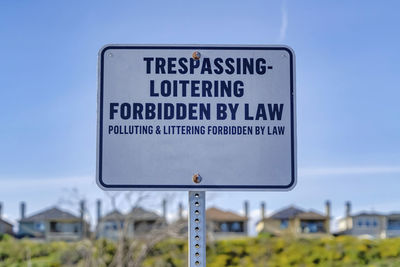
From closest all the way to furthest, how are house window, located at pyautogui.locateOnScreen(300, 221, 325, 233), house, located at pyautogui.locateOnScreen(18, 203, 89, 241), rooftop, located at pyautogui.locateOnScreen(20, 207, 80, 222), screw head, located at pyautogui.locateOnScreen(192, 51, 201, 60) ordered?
screw head, located at pyautogui.locateOnScreen(192, 51, 201, 60) → rooftop, located at pyautogui.locateOnScreen(20, 207, 80, 222) → house, located at pyautogui.locateOnScreen(18, 203, 89, 241) → house window, located at pyautogui.locateOnScreen(300, 221, 325, 233)

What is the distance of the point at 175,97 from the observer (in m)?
1.85

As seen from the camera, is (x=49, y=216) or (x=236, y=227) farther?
(x=236, y=227)

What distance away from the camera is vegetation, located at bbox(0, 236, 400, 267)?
21.8 metres

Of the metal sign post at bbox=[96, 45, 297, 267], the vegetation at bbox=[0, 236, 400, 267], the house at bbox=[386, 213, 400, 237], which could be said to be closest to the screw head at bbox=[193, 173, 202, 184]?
the metal sign post at bbox=[96, 45, 297, 267]

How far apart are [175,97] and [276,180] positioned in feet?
1.27

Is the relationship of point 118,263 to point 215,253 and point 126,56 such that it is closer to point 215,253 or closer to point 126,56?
point 215,253

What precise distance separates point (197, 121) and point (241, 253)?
2351 centimetres

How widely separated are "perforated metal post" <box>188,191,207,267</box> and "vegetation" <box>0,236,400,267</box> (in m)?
19.7

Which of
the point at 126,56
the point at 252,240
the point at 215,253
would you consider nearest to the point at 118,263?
the point at 215,253

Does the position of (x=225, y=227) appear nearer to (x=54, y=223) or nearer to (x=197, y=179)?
(x=54, y=223)

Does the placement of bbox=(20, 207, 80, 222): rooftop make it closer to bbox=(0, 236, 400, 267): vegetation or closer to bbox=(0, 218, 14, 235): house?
bbox=(0, 218, 14, 235): house

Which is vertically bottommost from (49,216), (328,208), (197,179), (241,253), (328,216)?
(241,253)

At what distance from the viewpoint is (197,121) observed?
1.84 m

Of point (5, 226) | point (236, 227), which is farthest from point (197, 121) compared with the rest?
point (236, 227)
